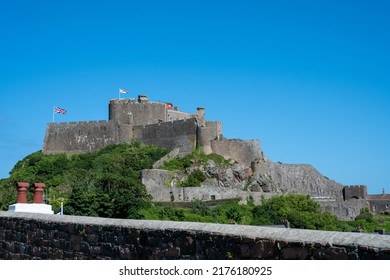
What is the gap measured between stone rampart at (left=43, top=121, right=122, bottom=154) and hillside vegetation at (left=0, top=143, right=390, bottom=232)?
70.0 inches

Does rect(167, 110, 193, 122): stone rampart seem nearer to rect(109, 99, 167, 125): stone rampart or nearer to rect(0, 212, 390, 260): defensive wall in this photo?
rect(109, 99, 167, 125): stone rampart

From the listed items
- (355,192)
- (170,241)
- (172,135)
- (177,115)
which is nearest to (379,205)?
(355,192)

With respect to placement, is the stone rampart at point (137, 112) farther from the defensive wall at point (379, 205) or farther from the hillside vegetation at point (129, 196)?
the defensive wall at point (379, 205)

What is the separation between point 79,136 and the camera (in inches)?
2205

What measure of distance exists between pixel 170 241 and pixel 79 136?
50.0m

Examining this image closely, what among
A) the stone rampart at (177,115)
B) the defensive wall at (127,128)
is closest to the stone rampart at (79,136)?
the defensive wall at (127,128)

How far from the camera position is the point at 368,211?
177 feet

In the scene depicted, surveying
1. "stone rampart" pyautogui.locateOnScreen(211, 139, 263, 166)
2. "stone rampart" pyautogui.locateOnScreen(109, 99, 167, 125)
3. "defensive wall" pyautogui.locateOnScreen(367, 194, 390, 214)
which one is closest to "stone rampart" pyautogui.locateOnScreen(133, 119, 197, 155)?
"stone rampart" pyautogui.locateOnScreen(211, 139, 263, 166)

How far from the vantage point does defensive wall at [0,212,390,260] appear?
→ 5.26 metres

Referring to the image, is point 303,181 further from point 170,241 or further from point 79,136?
point 170,241

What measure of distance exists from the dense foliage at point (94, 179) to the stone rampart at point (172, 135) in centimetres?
114

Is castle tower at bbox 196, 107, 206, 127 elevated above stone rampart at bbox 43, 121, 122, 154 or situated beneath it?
elevated above

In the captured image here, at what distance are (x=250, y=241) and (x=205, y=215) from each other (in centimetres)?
3292
